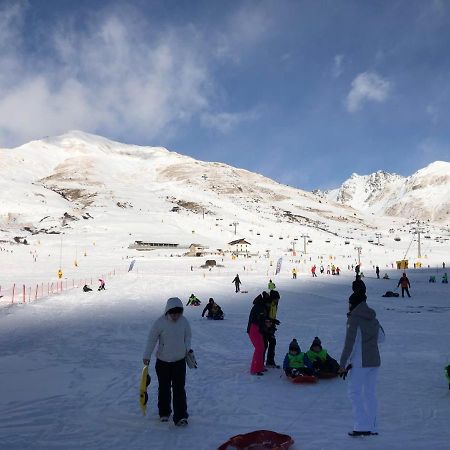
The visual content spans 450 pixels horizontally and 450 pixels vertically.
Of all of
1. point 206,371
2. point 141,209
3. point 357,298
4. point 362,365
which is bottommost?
point 206,371

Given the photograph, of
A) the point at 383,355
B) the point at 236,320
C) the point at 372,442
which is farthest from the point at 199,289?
the point at 372,442

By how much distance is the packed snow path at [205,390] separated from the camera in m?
5.84

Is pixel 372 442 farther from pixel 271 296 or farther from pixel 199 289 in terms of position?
pixel 199 289

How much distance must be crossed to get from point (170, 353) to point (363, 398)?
2539mm

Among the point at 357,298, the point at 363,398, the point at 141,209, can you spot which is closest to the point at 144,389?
the point at 363,398

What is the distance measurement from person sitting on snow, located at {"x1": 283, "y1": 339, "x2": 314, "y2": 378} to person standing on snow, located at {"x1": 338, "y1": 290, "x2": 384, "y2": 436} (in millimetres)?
2985

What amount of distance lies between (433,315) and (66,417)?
16.7 meters

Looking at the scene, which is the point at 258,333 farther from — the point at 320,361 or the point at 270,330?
the point at 320,361

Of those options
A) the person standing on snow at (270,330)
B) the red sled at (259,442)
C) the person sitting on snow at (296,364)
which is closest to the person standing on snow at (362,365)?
the red sled at (259,442)

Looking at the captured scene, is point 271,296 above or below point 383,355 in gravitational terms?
above

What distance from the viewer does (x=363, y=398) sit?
581cm

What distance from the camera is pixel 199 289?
3266 cm

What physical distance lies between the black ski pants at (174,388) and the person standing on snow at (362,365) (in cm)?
211

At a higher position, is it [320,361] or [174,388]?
[174,388]
